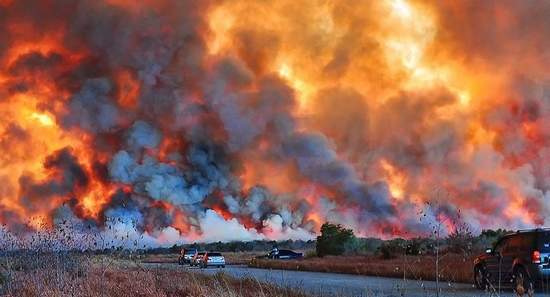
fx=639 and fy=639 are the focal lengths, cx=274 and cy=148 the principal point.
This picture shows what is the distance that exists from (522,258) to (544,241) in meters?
0.93

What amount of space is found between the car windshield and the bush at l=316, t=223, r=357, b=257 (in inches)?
2084

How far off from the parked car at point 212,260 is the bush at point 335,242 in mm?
18292

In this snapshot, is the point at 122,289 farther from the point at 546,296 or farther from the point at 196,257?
the point at 196,257

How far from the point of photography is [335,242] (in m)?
75.0

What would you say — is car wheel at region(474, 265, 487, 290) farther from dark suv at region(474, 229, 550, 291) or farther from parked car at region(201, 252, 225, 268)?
parked car at region(201, 252, 225, 268)

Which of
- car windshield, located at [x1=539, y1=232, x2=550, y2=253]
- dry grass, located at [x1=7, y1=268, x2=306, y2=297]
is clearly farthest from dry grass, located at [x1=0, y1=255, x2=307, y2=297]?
car windshield, located at [x1=539, y1=232, x2=550, y2=253]

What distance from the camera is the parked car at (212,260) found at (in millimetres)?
57906

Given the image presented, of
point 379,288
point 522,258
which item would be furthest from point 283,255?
point 522,258

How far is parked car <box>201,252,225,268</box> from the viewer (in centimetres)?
5791

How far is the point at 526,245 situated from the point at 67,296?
1531cm

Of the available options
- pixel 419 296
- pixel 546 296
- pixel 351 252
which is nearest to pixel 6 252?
pixel 419 296

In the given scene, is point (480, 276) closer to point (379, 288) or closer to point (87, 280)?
point (379, 288)

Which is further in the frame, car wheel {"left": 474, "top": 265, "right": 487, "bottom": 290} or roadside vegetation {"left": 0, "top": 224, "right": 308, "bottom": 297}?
car wheel {"left": 474, "top": 265, "right": 487, "bottom": 290}

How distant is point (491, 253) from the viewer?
23453 millimetres
